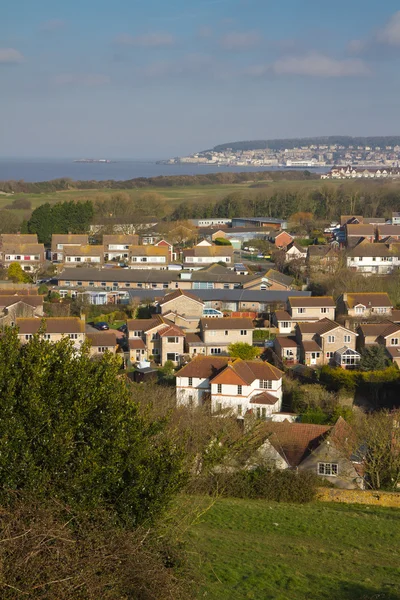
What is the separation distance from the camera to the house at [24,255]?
3584cm

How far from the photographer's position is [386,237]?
1582 inches

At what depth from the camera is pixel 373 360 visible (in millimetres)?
19938

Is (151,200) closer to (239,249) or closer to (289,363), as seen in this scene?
(239,249)

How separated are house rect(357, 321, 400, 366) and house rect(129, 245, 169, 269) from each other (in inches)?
597

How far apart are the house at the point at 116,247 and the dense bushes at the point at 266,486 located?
2696cm

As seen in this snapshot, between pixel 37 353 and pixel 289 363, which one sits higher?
pixel 37 353

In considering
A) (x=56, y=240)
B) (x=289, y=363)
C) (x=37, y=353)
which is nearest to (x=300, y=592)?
(x=37, y=353)

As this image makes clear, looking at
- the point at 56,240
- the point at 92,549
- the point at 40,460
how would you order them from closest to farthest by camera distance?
the point at 92,549, the point at 40,460, the point at 56,240

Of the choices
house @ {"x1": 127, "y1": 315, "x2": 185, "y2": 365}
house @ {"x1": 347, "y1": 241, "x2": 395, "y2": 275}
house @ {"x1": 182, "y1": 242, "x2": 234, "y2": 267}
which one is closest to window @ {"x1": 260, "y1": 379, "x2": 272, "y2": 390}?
house @ {"x1": 127, "y1": 315, "x2": 185, "y2": 365}

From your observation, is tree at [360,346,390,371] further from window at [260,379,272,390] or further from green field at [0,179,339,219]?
green field at [0,179,339,219]

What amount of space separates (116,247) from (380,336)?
19822 mm

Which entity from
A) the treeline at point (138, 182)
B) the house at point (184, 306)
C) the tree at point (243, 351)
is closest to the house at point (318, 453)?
the tree at point (243, 351)

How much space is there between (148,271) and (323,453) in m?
19.9

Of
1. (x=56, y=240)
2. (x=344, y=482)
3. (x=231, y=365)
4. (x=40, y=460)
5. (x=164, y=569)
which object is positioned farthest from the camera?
(x=56, y=240)
